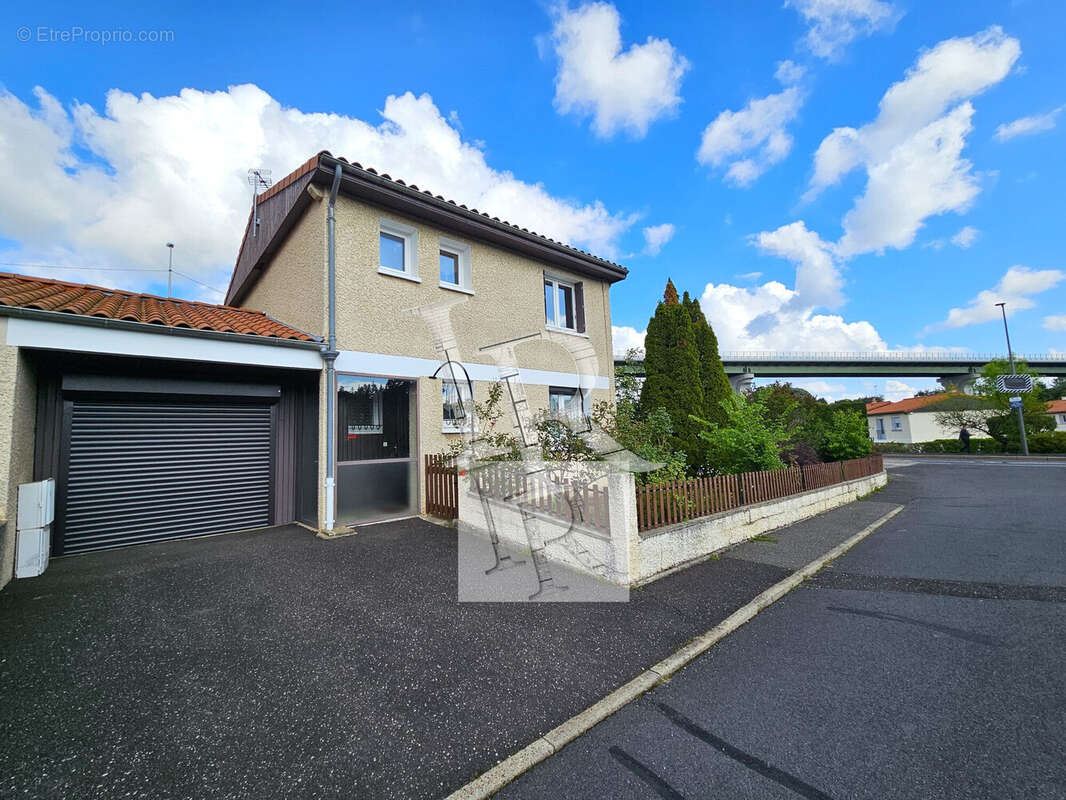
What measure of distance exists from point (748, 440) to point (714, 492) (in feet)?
7.42

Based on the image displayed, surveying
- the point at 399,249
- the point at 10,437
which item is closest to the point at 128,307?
the point at 10,437

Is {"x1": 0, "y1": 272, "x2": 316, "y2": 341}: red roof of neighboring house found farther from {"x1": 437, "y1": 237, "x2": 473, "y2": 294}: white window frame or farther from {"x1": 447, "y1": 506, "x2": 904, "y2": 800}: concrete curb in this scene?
{"x1": 447, "y1": 506, "x2": 904, "y2": 800}: concrete curb

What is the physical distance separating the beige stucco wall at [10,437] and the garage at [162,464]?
3.04 feet

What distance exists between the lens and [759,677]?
2.91 meters

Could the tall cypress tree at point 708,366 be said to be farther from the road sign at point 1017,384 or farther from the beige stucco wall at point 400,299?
the road sign at point 1017,384

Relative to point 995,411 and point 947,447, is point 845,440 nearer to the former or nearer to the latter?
point 995,411

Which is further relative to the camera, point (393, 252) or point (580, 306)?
point (580, 306)

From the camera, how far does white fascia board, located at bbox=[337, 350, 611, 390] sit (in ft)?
22.4

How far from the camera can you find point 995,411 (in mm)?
25094

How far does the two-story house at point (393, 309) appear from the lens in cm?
674

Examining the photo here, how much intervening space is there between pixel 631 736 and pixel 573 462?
3509 millimetres

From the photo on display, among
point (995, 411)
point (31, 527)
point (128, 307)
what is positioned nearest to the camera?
point (31, 527)

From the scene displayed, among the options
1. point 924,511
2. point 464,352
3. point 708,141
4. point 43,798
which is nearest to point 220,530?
point 464,352

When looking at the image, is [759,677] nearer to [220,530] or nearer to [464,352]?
[464,352]
